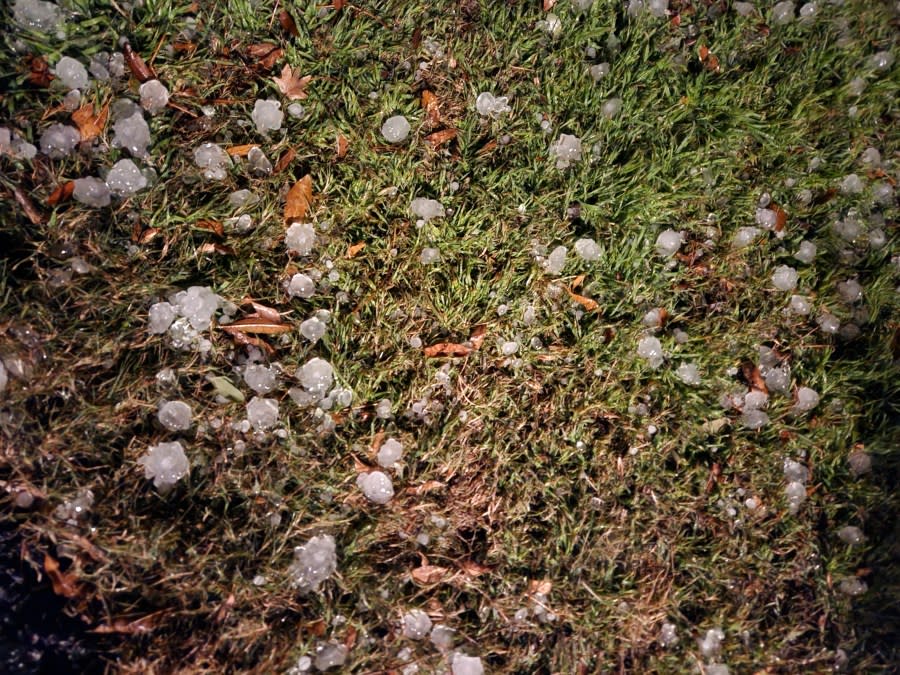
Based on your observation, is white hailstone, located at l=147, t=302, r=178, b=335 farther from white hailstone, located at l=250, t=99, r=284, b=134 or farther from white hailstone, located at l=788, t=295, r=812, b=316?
white hailstone, located at l=788, t=295, r=812, b=316

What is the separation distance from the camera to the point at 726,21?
2500 mm

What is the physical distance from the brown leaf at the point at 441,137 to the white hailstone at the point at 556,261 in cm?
58

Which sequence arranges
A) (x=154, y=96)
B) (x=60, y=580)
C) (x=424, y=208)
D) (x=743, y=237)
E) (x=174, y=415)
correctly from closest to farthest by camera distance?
1. (x=60, y=580)
2. (x=174, y=415)
3. (x=154, y=96)
4. (x=424, y=208)
5. (x=743, y=237)

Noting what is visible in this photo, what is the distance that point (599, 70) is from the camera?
2.43 metres

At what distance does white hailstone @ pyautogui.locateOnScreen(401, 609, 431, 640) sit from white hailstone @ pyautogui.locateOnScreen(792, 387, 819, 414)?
1.55 metres

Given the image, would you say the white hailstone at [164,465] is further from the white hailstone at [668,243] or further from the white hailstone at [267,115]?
the white hailstone at [668,243]

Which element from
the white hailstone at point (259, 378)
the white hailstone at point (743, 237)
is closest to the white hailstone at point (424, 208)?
the white hailstone at point (259, 378)

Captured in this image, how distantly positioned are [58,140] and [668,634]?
8.84ft

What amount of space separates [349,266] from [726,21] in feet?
5.74

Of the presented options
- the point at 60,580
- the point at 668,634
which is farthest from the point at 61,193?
the point at 668,634

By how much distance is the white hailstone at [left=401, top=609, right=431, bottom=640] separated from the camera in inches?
84.6

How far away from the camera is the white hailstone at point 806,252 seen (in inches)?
96.6

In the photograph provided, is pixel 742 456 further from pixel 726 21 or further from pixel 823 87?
pixel 726 21

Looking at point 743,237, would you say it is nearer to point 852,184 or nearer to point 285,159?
point 852,184
